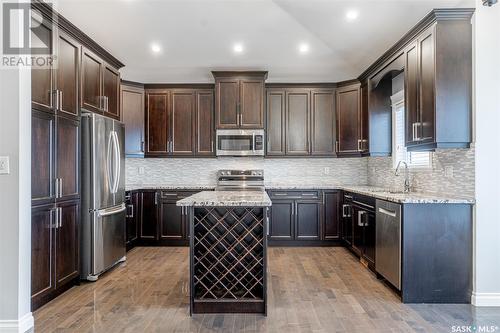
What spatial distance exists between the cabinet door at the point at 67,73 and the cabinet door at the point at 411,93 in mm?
3499

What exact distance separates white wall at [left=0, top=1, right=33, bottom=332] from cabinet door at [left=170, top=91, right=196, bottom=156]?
3.24 m

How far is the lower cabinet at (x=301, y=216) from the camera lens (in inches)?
218

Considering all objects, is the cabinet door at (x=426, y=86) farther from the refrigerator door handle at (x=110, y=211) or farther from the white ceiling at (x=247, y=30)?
the refrigerator door handle at (x=110, y=211)

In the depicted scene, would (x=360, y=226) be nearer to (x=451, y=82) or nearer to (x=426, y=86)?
(x=426, y=86)

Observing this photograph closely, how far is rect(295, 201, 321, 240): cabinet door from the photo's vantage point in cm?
553

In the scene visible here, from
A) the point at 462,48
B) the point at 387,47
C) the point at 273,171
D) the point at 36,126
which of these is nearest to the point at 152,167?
the point at 273,171

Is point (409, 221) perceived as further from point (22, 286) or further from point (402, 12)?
point (22, 286)

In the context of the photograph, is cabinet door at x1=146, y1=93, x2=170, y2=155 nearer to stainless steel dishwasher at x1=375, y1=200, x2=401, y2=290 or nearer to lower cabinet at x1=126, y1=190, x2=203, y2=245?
lower cabinet at x1=126, y1=190, x2=203, y2=245

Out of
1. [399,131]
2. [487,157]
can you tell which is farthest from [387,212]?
[399,131]

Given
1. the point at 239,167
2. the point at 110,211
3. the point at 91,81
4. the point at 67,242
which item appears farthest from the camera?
the point at 239,167

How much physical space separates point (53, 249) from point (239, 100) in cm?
335

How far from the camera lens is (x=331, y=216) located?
555cm

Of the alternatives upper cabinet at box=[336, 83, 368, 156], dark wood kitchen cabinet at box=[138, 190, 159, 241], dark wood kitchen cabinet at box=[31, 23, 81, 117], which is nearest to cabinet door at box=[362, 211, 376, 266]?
upper cabinet at box=[336, 83, 368, 156]

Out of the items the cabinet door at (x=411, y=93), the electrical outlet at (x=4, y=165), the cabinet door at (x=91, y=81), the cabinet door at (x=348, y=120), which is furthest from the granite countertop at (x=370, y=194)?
the cabinet door at (x=91, y=81)
